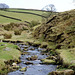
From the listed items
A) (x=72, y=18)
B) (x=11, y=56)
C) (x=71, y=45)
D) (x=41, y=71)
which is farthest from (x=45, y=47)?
(x=41, y=71)

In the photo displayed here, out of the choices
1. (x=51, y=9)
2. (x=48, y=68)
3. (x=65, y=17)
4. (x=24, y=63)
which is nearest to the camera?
(x=48, y=68)

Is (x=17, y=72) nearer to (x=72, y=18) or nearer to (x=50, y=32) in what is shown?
(x=50, y=32)

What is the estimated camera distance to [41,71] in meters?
18.6

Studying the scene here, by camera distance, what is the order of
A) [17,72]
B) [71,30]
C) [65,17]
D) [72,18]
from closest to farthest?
[17,72]
[71,30]
[72,18]
[65,17]

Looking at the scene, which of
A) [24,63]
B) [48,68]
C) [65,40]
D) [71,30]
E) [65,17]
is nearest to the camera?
[48,68]

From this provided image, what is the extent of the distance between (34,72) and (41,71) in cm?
92

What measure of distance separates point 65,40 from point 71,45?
3.13m

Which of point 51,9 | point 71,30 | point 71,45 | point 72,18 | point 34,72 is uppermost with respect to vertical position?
point 51,9

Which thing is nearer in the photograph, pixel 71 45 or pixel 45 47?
pixel 71 45

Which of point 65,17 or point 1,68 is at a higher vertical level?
point 65,17

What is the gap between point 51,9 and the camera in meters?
93.4

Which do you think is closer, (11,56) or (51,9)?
(11,56)

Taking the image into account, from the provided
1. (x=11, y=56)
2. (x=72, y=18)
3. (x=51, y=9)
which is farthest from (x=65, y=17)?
(x=51, y=9)

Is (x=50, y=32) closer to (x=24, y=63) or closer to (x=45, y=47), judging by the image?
(x=45, y=47)
